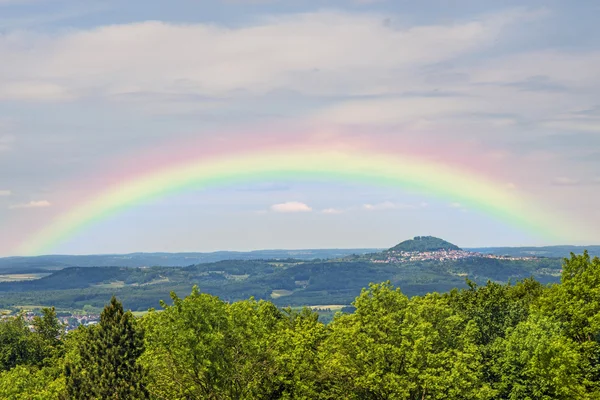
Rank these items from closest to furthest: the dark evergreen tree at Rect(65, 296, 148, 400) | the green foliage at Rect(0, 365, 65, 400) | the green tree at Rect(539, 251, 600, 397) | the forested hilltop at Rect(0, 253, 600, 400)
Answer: the forested hilltop at Rect(0, 253, 600, 400) < the dark evergreen tree at Rect(65, 296, 148, 400) < the green tree at Rect(539, 251, 600, 397) < the green foliage at Rect(0, 365, 65, 400)

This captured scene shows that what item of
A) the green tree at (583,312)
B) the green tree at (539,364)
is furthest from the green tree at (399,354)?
the green tree at (583,312)

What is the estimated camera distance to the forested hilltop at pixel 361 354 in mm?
57062

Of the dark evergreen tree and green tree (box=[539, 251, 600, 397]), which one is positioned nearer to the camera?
the dark evergreen tree

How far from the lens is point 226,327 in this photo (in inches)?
2308

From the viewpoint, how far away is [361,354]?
58.9 metres

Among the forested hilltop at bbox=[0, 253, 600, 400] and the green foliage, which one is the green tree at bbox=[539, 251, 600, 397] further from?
the green foliage

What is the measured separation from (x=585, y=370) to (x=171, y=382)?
3848 cm

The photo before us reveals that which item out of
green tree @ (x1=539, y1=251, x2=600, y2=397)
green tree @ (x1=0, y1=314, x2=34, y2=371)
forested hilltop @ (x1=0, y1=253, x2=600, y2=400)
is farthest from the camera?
green tree @ (x1=0, y1=314, x2=34, y2=371)

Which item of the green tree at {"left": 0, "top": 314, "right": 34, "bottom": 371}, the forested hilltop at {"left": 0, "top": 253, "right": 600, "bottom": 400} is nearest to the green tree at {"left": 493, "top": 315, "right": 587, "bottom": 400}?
the forested hilltop at {"left": 0, "top": 253, "right": 600, "bottom": 400}

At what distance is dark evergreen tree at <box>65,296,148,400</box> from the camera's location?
6031 cm

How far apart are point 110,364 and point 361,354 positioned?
24091 mm

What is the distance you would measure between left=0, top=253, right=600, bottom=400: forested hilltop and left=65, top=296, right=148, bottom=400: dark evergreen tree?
11 cm

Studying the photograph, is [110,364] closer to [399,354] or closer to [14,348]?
[399,354]

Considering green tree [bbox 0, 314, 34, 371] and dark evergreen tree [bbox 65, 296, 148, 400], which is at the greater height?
dark evergreen tree [bbox 65, 296, 148, 400]
